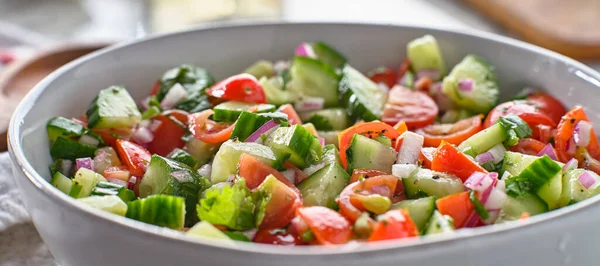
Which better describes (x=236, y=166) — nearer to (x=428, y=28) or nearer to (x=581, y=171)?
(x=581, y=171)

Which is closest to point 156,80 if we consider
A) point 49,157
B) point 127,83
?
point 127,83

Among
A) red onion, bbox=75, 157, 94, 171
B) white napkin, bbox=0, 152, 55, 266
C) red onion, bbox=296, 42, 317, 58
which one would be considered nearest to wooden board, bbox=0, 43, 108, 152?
white napkin, bbox=0, 152, 55, 266

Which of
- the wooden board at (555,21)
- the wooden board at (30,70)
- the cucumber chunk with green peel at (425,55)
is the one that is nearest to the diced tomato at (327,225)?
the cucumber chunk with green peel at (425,55)

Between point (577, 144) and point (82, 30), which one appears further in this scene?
point (82, 30)

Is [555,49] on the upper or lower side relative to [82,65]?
lower

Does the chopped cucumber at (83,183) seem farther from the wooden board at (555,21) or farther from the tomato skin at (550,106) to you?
the wooden board at (555,21)

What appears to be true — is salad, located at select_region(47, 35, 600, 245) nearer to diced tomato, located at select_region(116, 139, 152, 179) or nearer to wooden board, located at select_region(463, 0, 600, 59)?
diced tomato, located at select_region(116, 139, 152, 179)

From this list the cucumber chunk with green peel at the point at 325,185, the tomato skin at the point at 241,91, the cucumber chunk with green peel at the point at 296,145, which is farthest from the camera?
the tomato skin at the point at 241,91
